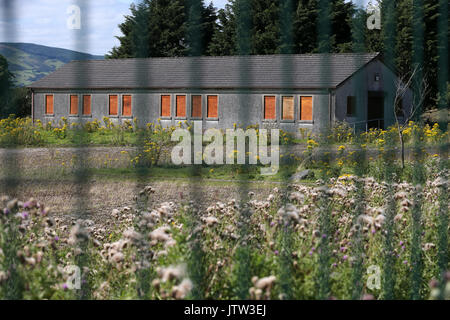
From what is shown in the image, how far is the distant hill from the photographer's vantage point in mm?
2532

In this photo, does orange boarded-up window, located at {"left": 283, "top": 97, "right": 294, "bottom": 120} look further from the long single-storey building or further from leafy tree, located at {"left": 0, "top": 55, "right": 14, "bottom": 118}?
leafy tree, located at {"left": 0, "top": 55, "right": 14, "bottom": 118}

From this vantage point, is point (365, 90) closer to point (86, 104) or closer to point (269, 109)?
point (86, 104)

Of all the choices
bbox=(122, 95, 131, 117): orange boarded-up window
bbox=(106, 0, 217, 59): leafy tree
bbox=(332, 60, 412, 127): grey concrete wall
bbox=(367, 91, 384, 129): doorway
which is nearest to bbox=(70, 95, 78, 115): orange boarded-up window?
bbox=(106, 0, 217, 59): leafy tree

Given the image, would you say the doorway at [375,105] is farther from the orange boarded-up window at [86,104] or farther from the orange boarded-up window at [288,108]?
the orange boarded-up window at [288,108]

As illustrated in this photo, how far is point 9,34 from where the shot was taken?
2490 millimetres

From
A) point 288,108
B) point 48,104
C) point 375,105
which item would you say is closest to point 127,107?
point 375,105

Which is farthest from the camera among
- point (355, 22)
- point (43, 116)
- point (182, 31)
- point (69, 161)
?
point (43, 116)

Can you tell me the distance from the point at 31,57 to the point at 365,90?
7.97 ft

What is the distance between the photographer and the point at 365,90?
423 centimetres

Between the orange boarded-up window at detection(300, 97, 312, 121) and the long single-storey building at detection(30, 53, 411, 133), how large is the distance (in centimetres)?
3
